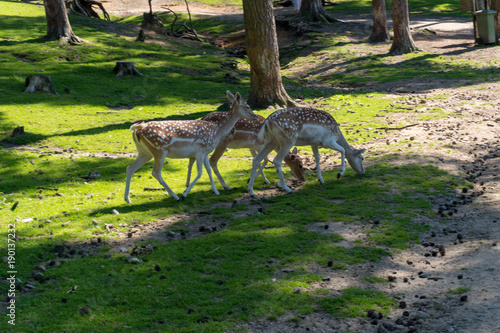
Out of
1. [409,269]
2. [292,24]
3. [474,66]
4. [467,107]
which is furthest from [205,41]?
[409,269]

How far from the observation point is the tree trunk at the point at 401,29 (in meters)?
23.5

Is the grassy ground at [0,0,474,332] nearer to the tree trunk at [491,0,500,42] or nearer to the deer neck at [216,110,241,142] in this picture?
the deer neck at [216,110,241,142]

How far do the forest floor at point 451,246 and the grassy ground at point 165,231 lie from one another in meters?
0.22

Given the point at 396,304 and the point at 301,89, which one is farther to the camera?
the point at 301,89

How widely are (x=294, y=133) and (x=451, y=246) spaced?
348 centimetres

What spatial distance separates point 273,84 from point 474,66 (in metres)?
9.88

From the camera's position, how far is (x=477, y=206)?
848cm

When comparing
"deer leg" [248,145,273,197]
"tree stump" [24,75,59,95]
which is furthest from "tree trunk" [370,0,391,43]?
"deer leg" [248,145,273,197]

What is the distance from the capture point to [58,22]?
70.4 ft

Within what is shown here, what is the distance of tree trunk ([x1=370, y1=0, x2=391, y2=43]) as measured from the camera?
26.8 m

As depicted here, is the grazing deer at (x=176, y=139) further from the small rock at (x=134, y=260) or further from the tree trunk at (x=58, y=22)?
the tree trunk at (x=58, y=22)

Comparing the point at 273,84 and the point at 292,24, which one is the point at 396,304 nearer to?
the point at 273,84

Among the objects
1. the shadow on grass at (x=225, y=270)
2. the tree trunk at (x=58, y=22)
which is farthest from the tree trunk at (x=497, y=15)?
the tree trunk at (x=58, y=22)

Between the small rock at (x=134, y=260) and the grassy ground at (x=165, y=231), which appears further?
the small rock at (x=134, y=260)
